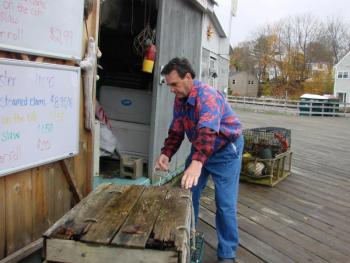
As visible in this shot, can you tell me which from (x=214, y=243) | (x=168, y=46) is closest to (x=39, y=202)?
(x=214, y=243)

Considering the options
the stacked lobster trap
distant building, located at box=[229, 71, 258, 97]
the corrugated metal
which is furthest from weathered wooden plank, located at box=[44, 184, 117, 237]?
distant building, located at box=[229, 71, 258, 97]

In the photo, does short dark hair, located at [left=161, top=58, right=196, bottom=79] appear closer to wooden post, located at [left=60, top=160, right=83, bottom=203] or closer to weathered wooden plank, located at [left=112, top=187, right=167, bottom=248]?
weathered wooden plank, located at [left=112, top=187, right=167, bottom=248]

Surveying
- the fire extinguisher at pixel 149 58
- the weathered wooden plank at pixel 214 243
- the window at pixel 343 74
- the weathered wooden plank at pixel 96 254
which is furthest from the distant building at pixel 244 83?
the weathered wooden plank at pixel 96 254

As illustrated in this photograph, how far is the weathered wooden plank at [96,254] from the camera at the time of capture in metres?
1.90

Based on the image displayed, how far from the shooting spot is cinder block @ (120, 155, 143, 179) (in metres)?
4.87

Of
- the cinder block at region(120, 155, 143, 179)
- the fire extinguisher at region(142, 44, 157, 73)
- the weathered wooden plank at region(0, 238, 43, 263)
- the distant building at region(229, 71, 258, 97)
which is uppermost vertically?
the distant building at region(229, 71, 258, 97)

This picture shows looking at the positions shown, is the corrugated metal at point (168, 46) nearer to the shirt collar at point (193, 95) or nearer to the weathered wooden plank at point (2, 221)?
the shirt collar at point (193, 95)

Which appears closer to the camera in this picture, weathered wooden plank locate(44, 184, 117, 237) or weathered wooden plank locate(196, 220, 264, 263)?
weathered wooden plank locate(44, 184, 117, 237)

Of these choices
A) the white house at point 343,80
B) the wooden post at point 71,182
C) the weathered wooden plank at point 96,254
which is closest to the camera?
the weathered wooden plank at point 96,254

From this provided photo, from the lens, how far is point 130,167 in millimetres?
4891

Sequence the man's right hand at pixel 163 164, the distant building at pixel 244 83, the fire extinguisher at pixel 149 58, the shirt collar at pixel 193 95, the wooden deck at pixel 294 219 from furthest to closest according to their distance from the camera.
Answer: the distant building at pixel 244 83 < the fire extinguisher at pixel 149 58 < the wooden deck at pixel 294 219 < the man's right hand at pixel 163 164 < the shirt collar at pixel 193 95

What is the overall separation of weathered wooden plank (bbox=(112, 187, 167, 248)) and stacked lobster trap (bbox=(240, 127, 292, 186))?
141 inches

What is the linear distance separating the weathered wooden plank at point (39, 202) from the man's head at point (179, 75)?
1096 millimetres

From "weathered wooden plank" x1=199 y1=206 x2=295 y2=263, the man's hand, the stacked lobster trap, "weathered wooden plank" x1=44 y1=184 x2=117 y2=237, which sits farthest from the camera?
the stacked lobster trap
